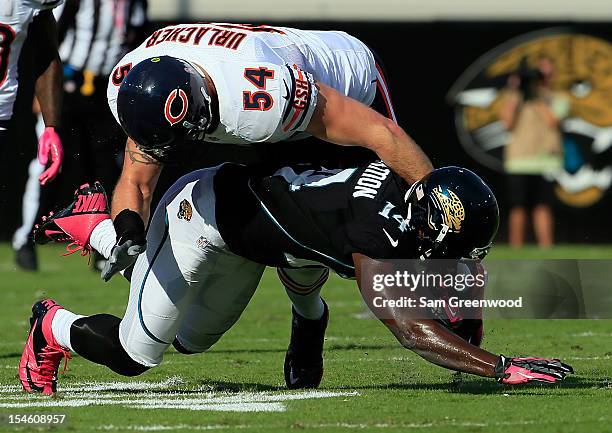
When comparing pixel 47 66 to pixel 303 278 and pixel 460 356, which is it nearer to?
pixel 303 278

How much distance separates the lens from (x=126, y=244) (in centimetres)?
486

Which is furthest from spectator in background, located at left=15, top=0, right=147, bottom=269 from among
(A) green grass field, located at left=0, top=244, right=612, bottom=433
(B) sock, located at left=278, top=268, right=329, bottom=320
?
(B) sock, located at left=278, top=268, right=329, bottom=320

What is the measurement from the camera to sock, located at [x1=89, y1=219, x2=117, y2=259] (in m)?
5.06

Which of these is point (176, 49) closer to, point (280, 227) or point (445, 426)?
point (280, 227)

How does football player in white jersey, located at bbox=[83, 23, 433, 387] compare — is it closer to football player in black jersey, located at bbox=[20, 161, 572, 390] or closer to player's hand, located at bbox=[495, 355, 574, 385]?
football player in black jersey, located at bbox=[20, 161, 572, 390]

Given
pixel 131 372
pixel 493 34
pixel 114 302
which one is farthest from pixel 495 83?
pixel 131 372

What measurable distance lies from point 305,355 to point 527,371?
1185 millimetres

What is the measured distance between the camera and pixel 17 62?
21.0 feet

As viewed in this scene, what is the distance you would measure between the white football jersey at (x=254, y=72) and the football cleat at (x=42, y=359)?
0.94 meters

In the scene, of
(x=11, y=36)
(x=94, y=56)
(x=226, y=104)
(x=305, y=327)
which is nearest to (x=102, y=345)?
(x=305, y=327)

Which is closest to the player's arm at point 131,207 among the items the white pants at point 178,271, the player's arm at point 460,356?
the white pants at point 178,271

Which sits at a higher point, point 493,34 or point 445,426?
point 445,426

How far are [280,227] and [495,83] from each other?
30.0 ft

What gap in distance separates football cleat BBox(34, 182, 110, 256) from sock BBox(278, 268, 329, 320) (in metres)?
0.79
